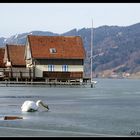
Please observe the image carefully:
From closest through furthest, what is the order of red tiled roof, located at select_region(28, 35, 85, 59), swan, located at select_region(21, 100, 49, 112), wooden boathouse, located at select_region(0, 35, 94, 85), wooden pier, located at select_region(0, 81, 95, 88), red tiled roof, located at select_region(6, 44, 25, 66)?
swan, located at select_region(21, 100, 49, 112) → wooden pier, located at select_region(0, 81, 95, 88) → wooden boathouse, located at select_region(0, 35, 94, 85) → red tiled roof, located at select_region(28, 35, 85, 59) → red tiled roof, located at select_region(6, 44, 25, 66)

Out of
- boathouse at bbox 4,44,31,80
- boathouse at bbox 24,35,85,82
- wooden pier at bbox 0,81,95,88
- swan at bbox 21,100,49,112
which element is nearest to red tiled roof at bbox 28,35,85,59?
boathouse at bbox 24,35,85,82

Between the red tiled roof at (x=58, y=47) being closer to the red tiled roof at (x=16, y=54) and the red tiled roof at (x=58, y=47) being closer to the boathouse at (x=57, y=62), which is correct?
the boathouse at (x=57, y=62)

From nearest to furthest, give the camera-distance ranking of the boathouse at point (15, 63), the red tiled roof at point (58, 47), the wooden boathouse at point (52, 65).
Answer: the wooden boathouse at point (52, 65) < the boathouse at point (15, 63) < the red tiled roof at point (58, 47)

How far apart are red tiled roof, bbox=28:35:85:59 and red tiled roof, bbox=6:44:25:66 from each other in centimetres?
674

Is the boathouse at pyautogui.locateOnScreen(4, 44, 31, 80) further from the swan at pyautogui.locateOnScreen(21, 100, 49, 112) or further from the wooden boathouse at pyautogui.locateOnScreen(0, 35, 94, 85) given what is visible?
the swan at pyautogui.locateOnScreen(21, 100, 49, 112)

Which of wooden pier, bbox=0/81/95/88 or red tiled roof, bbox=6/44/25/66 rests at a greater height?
red tiled roof, bbox=6/44/25/66

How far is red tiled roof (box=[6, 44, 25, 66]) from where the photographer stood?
86688 mm

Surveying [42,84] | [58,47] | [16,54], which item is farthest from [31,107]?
[16,54]

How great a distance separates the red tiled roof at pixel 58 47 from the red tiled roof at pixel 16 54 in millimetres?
6738

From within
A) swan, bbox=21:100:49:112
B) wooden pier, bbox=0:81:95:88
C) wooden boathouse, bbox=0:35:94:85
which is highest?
wooden boathouse, bbox=0:35:94:85

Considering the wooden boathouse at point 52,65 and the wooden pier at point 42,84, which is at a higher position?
the wooden boathouse at point 52,65

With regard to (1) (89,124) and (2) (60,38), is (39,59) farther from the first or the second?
(1) (89,124)

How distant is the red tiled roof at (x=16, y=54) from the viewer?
86688 mm

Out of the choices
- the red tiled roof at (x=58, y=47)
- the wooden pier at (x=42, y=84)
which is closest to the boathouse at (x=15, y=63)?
the wooden pier at (x=42, y=84)
